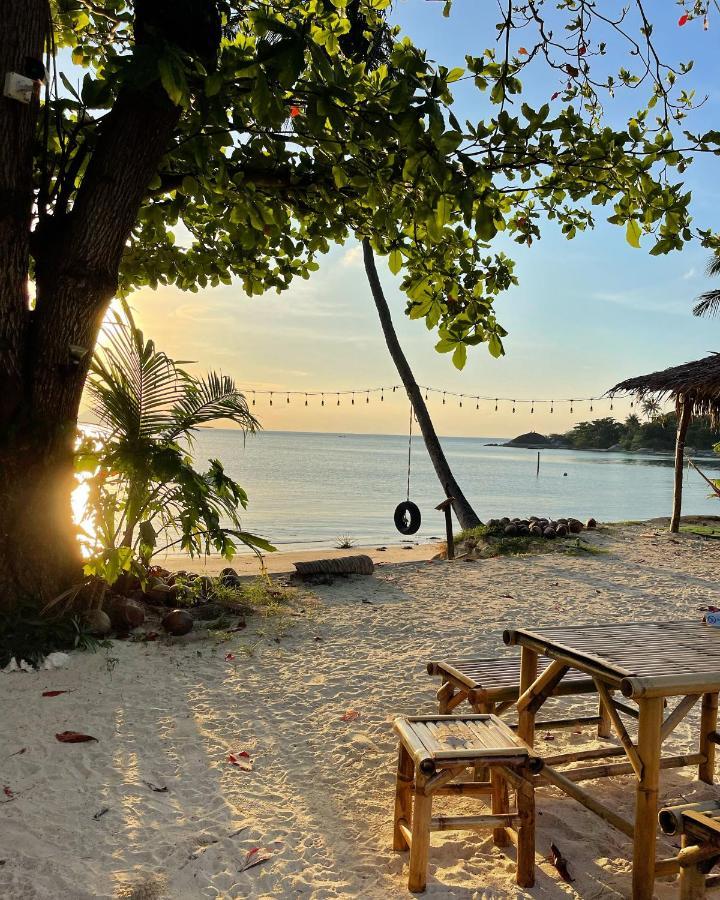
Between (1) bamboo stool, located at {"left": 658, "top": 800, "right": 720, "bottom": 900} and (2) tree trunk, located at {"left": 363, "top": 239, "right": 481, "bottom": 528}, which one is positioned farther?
(2) tree trunk, located at {"left": 363, "top": 239, "right": 481, "bottom": 528}

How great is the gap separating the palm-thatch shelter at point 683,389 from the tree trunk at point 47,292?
10.2 meters

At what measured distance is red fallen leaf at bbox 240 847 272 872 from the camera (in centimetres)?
226

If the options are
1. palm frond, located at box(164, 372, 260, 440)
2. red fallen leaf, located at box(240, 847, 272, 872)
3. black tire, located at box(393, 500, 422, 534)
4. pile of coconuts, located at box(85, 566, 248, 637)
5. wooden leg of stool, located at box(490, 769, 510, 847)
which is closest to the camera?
red fallen leaf, located at box(240, 847, 272, 872)

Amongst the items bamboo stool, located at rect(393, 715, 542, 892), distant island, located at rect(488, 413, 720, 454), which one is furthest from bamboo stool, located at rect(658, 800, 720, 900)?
distant island, located at rect(488, 413, 720, 454)

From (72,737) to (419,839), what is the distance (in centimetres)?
187

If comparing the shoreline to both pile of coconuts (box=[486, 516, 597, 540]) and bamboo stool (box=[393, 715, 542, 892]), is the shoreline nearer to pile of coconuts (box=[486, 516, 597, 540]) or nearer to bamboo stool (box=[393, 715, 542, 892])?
pile of coconuts (box=[486, 516, 597, 540])

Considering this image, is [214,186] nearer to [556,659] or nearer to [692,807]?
[556,659]

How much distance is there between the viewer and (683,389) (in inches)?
458

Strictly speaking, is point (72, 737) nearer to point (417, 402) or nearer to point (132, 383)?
point (132, 383)

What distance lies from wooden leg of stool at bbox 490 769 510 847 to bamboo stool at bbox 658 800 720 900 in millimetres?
654

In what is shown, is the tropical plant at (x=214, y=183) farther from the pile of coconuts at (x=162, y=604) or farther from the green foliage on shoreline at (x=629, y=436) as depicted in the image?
the green foliage on shoreline at (x=629, y=436)

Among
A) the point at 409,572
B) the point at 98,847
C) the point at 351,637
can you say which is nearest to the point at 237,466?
the point at 409,572

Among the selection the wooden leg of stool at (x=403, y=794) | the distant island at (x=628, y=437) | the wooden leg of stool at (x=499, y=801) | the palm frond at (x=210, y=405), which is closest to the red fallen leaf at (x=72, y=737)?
the wooden leg of stool at (x=403, y=794)

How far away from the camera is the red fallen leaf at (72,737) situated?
312 centimetres
